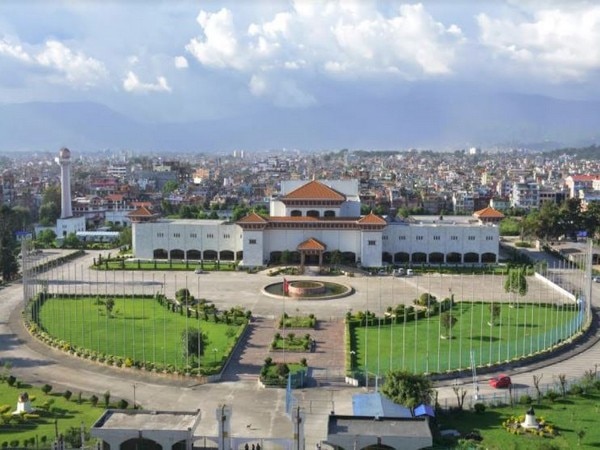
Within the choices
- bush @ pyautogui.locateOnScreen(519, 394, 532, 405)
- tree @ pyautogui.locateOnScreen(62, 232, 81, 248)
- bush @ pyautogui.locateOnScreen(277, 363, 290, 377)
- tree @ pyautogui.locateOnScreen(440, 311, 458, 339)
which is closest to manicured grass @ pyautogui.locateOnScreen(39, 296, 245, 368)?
bush @ pyautogui.locateOnScreen(277, 363, 290, 377)

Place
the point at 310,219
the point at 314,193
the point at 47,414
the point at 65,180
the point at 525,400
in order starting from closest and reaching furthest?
1. the point at 47,414
2. the point at 525,400
3. the point at 310,219
4. the point at 314,193
5. the point at 65,180

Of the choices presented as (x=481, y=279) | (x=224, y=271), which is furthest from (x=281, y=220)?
(x=481, y=279)

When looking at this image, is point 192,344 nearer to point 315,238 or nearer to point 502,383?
point 502,383

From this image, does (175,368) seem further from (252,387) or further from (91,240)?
(91,240)

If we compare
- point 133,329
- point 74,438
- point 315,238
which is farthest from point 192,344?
point 315,238

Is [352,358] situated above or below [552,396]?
above

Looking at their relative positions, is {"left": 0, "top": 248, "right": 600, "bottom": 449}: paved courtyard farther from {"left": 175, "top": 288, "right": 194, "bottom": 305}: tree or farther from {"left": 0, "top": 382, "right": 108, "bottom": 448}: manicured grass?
{"left": 175, "top": 288, "right": 194, "bottom": 305}: tree

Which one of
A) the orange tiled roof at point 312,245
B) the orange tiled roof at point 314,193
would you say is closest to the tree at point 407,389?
the orange tiled roof at point 312,245
